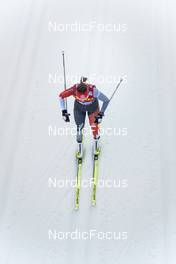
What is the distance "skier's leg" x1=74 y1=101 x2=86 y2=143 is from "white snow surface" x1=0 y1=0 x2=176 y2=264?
395 mm

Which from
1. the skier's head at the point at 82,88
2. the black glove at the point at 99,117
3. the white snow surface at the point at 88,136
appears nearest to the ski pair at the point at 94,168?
the white snow surface at the point at 88,136

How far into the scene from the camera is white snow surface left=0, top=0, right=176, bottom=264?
6.20 meters

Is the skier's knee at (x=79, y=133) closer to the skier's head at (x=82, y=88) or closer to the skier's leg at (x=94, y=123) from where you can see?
the skier's leg at (x=94, y=123)

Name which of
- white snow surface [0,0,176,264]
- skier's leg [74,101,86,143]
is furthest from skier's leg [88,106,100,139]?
white snow surface [0,0,176,264]

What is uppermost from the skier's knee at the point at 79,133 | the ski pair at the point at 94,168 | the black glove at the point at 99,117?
the black glove at the point at 99,117

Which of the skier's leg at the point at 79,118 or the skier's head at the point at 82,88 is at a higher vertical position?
the skier's head at the point at 82,88

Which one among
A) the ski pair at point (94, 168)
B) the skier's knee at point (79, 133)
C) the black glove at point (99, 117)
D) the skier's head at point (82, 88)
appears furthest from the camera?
the skier's knee at point (79, 133)

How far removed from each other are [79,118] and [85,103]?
373 millimetres

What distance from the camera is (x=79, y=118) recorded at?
22.1 ft

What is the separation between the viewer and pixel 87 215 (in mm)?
6441

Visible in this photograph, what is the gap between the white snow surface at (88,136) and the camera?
20.3ft
